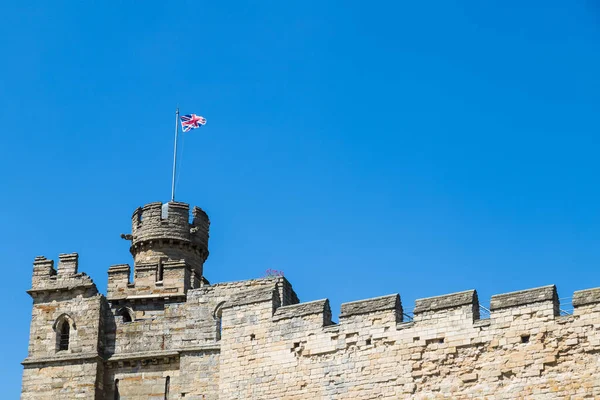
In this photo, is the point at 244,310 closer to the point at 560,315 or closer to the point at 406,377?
the point at 406,377

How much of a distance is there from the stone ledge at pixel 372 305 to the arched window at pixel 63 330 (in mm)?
8389

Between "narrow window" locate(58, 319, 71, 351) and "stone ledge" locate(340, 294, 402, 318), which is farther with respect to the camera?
"narrow window" locate(58, 319, 71, 351)

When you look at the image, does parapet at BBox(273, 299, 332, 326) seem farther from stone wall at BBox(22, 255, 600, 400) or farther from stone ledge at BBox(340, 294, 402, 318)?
stone ledge at BBox(340, 294, 402, 318)

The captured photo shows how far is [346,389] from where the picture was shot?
106 ft

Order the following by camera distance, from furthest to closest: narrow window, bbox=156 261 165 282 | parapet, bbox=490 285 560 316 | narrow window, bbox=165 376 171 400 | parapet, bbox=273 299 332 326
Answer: narrow window, bbox=156 261 165 282
narrow window, bbox=165 376 171 400
parapet, bbox=273 299 332 326
parapet, bbox=490 285 560 316

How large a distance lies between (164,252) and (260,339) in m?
Result: 6.34

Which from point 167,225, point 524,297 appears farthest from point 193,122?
point 524,297

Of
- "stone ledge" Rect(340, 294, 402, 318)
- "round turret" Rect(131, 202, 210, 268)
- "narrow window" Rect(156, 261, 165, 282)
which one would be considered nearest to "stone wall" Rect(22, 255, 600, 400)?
"stone ledge" Rect(340, 294, 402, 318)

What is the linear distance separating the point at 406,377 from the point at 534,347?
316cm

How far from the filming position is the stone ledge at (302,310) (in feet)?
110

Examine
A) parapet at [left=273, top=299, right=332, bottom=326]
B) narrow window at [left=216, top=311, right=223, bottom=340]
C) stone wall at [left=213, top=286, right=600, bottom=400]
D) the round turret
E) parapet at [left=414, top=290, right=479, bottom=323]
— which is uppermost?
the round turret

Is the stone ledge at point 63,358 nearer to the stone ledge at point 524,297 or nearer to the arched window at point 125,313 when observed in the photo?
the arched window at point 125,313

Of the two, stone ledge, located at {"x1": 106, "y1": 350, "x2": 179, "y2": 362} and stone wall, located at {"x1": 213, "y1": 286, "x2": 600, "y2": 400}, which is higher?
stone ledge, located at {"x1": 106, "y1": 350, "x2": 179, "y2": 362}

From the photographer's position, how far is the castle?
30.4 metres
